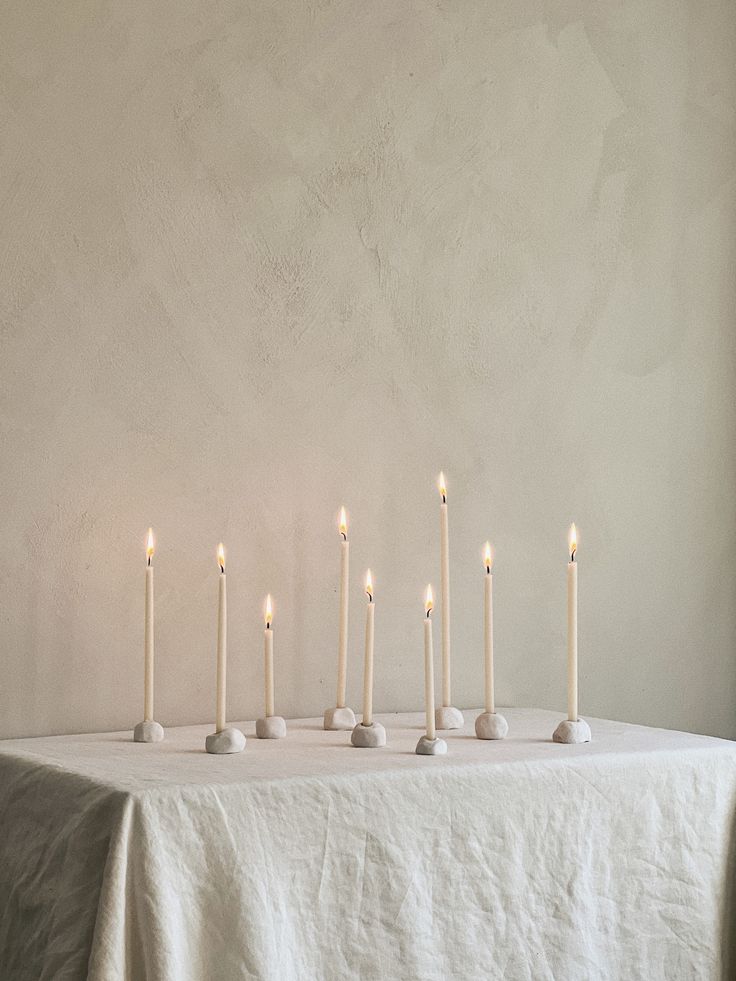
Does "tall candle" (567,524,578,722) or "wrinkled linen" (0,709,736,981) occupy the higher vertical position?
"tall candle" (567,524,578,722)

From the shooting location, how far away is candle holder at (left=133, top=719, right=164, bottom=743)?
1.41 metres

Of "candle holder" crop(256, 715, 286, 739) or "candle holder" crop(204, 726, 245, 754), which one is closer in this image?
"candle holder" crop(204, 726, 245, 754)

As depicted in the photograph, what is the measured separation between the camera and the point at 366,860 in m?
1.21

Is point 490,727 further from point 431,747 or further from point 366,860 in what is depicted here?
point 366,860

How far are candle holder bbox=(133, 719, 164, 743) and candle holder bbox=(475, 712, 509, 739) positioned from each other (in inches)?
15.3

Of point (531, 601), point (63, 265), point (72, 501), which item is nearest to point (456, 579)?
point (531, 601)

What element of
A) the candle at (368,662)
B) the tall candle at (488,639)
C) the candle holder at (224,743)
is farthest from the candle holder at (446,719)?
the candle holder at (224,743)

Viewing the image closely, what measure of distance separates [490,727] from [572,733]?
0.34 ft

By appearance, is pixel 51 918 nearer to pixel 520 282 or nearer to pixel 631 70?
pixel 520 282

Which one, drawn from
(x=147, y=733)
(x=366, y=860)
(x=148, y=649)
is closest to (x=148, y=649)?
(x=148, y=649)

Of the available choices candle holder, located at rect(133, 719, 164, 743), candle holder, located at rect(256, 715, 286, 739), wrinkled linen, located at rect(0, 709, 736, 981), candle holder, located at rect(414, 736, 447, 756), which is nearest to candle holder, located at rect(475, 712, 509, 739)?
wrinkled linen, located at rect(0, 709, 736, 981)

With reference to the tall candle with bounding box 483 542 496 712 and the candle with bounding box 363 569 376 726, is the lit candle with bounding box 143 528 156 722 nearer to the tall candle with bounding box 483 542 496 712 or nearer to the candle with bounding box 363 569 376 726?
the candle with bounding box 363 569 376 726

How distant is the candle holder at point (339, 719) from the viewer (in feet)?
5.07

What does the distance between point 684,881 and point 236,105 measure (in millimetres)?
1172
